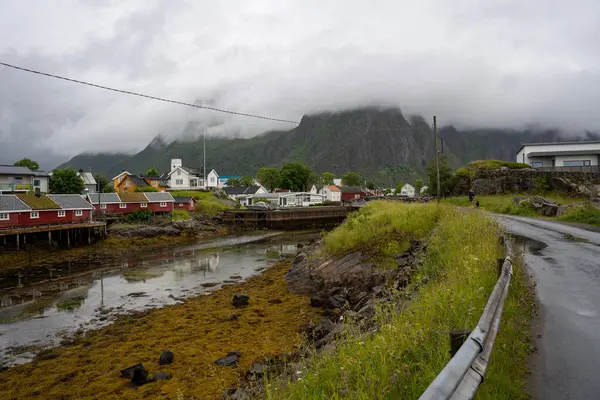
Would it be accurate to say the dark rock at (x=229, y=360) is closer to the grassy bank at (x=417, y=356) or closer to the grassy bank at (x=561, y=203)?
the grassy bank at (x=417, y=356)

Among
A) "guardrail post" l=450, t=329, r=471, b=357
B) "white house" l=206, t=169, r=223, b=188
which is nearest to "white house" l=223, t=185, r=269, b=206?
"white house" l=206, t=169, r=223, b=188

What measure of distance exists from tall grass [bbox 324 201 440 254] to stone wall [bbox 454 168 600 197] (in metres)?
→ 22.4

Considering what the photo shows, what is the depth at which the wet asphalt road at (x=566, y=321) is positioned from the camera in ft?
15.0

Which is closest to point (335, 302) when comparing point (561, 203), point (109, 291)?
point (109, 291)

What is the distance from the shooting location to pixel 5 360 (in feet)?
44.7

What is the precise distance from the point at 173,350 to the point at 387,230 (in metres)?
12.5

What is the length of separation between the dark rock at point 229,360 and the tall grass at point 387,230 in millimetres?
9305

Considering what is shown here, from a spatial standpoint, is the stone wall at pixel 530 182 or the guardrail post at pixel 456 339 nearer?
the guardrail post at pixel 456 339

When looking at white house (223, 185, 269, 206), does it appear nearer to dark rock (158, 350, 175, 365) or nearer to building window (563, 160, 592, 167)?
building window (563, 160, 592, 167)

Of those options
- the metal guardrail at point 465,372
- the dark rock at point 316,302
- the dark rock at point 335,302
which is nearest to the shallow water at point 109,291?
the dark rock at point 316,302

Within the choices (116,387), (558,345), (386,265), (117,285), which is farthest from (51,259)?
(558,345)

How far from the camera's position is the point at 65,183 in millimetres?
71688

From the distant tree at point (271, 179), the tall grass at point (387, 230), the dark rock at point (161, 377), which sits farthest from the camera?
the distant tree at point (271, 179)

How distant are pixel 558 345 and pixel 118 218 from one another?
6225cm
